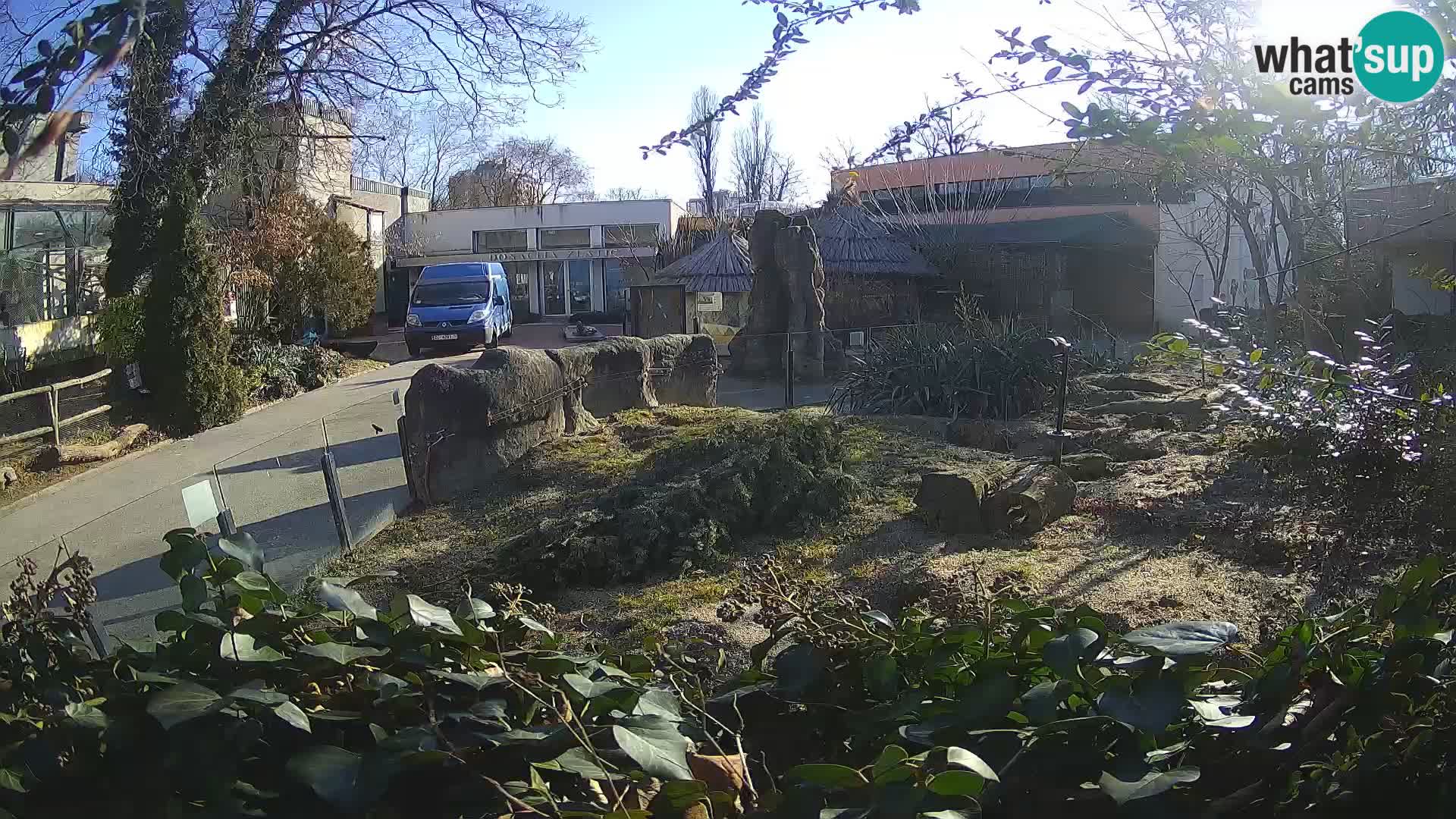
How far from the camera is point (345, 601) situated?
1861 millimetres

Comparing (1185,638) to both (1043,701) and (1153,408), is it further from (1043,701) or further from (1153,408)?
(1153,408)

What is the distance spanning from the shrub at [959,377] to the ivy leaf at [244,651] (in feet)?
31.0

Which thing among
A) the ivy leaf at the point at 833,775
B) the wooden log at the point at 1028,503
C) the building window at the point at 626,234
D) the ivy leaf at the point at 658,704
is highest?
the building window at the point at 626,234

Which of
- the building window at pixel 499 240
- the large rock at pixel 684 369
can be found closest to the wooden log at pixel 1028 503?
the large rock at pixel 684 369

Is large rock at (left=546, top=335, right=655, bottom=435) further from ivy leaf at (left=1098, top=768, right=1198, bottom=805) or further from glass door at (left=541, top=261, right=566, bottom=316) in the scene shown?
glass door at (left=541, top=261, right=566, bottom=316)

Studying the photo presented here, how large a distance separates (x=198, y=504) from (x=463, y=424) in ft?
11.2

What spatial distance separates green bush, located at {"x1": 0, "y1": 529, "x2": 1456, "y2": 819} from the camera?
4.87ft

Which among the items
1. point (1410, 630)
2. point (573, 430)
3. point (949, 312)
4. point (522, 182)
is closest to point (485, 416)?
point (573, 430)

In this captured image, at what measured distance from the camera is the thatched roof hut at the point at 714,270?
24766 millimetres

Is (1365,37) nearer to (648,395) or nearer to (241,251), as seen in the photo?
(648,395)

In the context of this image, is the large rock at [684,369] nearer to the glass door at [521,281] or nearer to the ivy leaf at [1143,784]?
the ivy leaf at [1143,784]

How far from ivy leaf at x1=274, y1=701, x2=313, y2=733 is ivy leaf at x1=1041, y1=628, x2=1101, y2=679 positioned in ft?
3.31

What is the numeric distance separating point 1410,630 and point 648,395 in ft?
31.3

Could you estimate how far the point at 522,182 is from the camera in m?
55.8
